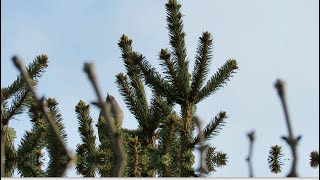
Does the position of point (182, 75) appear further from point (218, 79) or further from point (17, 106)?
point (17, 106)

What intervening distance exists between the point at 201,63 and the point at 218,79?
0.58 ft

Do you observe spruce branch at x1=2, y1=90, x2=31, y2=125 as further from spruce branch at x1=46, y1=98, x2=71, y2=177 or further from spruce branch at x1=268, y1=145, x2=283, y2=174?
spruce branch at x1=268, y1=145, x2=283, y2=174

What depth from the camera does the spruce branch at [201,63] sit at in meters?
4.24

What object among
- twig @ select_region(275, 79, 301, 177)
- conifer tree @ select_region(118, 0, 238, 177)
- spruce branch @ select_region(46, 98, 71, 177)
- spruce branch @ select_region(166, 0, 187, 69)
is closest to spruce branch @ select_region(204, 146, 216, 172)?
conifer tree @ select_region(118, 0, 238, 177)

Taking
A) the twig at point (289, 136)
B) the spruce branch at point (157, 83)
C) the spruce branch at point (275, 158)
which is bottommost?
the twig at point (289, 136)

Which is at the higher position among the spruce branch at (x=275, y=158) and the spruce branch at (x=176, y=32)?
the spruce branch at (x=176, y=32)

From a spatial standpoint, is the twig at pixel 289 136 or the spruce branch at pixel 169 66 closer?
the twig at pixel 289 136

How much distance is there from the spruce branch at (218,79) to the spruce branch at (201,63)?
0.05 m

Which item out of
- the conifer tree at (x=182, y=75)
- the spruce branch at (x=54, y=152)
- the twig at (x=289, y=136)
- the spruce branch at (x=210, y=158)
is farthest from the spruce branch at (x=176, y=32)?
the twig at (x=289, y=136)

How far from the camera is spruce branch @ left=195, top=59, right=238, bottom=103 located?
4262 millimetres

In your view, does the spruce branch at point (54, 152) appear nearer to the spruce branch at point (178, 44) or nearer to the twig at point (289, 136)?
the spruce branch at point (178, 44)

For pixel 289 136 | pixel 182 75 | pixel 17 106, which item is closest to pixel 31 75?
pixel 17 106

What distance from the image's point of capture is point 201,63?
4.29 metres

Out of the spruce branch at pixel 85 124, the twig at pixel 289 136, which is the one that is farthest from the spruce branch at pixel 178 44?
the twig at pixel 289 136
